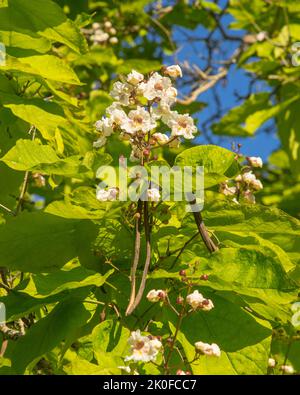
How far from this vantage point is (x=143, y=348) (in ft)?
3.54

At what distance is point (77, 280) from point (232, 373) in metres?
0.29

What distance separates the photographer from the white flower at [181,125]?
4.20 ft

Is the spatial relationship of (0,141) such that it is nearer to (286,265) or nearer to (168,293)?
(168,293)

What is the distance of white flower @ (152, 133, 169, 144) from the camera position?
1276mm

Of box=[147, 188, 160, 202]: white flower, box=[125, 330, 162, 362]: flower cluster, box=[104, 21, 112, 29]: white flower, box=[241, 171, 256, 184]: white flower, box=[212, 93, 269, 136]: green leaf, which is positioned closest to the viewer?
box=[125, 330, 162, 362]: flower cluster

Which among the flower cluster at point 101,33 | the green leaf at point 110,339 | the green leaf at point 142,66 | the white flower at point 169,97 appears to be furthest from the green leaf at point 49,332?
the flower cluster at point 101,33

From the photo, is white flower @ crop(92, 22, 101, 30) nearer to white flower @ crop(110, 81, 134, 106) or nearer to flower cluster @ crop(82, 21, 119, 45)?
flower cluster @ crop(82, 21, 119, 45)

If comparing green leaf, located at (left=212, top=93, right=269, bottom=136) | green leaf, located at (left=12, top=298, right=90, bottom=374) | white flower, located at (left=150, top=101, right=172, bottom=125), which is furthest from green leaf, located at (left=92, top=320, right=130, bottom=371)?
green leaf, located at (left=212, top=93, right=269, bottom=136)

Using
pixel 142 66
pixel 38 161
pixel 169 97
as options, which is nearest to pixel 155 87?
pixel 169 97

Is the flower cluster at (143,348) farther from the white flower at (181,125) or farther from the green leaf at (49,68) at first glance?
the green leaf at (49,68)

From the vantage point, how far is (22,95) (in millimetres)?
1610

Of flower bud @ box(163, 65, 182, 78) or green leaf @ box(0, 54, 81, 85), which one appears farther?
green leaf @ box(0, 54, 81, 85)

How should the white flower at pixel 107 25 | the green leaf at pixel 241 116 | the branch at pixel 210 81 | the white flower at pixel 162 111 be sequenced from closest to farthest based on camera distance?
the white flower at pixel 162 111, the green leaf at pixel 241 116, the white flower at pixel 107 25, the branch at pixel 210 81
